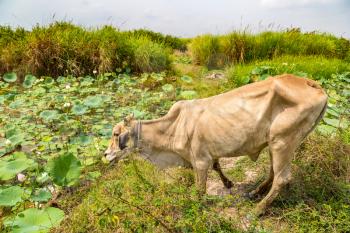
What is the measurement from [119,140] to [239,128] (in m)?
1.21

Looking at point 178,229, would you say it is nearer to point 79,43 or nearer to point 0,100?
point 0,100

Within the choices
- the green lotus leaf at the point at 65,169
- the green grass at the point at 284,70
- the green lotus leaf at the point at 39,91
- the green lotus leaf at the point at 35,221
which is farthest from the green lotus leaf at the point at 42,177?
the green grass at the point at 284,70

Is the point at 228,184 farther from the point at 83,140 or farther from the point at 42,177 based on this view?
the point at 42,177

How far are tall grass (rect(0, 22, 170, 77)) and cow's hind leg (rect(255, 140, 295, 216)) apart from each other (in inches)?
267

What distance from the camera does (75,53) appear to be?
10133 mm

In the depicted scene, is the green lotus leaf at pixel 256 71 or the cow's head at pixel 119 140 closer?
the cow's head at pixel 119 140

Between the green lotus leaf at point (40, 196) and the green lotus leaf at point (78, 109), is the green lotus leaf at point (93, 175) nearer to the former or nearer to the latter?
the green lotus leaf at point (40, 196)

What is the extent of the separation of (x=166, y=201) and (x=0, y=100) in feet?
13.4

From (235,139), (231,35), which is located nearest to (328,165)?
(235,139)

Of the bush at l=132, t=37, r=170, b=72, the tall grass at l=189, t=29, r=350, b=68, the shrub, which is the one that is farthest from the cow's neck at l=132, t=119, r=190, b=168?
the shrub

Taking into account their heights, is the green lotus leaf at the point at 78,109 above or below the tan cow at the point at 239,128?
below

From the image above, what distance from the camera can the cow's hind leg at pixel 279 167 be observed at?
A: 3742 millimetres

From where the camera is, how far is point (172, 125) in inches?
171

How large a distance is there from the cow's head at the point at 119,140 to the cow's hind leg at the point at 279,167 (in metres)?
1.40
